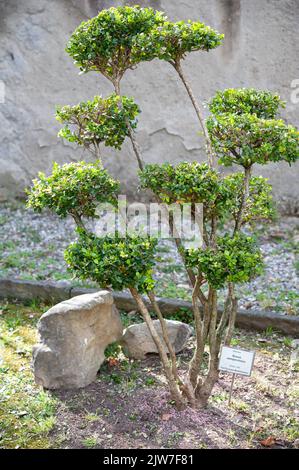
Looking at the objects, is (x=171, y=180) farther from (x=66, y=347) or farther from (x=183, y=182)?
(x=66, y=347)

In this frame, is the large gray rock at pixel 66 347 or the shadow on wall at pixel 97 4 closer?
the large gray rock at pixel 66 347

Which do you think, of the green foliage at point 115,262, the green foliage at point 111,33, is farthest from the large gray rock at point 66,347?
the green foliage at point 111,33

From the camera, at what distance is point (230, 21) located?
22.6ft

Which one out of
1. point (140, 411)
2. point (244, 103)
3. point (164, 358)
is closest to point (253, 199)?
point (244, 103)

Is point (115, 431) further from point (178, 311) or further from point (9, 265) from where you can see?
point (9, 265)

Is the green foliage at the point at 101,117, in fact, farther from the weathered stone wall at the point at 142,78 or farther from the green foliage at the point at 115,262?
the weathered stone wall at the point at 142,78

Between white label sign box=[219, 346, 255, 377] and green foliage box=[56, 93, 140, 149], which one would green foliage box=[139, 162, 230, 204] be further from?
white label sign box=[219, 346, 255, 377]

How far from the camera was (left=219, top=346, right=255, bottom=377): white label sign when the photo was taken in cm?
374

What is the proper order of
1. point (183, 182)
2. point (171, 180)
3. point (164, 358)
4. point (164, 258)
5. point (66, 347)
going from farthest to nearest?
point (164, 258)
point (66, 347)
point (164, 358)
point (171, 180)
point (183, 182)

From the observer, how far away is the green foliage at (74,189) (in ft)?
11.6

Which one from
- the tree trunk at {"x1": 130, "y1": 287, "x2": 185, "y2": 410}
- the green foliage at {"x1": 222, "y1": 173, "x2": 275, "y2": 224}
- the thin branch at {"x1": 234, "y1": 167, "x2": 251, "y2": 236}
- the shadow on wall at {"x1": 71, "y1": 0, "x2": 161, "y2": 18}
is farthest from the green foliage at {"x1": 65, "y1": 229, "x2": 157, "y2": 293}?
the shadow on wall at {"x1": 71, "y1": 0, "x2": 161, "y2": 18}

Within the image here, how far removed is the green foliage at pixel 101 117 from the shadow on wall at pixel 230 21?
11.8 feet

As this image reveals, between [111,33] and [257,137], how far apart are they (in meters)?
1.07

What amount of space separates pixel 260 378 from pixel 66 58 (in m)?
4.81
